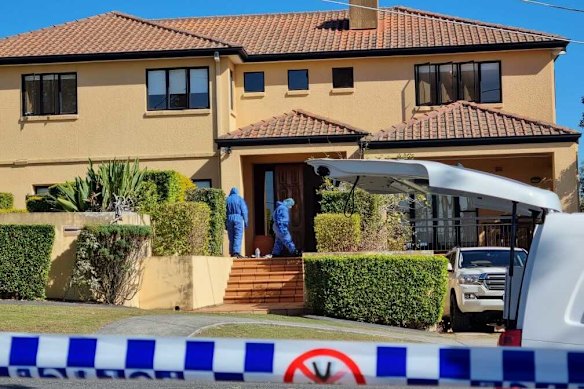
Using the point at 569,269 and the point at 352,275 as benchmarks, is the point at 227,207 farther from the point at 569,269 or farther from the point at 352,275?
the point at 569,269

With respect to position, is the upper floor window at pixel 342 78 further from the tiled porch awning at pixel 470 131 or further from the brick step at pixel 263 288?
the brick step at pixel 263 288

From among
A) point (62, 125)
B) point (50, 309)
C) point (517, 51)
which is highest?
point (517, 51)

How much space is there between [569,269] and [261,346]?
1.86m

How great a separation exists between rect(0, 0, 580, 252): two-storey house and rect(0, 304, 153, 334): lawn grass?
1042 centimetres

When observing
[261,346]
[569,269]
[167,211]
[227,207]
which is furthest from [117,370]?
[227,207]

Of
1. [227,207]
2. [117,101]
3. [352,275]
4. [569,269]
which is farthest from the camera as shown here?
[117,101]

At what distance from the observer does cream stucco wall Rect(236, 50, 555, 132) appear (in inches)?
1075

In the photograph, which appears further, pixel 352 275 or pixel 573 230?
pixel 352 275

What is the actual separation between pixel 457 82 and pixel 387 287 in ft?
40.0

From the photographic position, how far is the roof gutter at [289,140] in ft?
83.1

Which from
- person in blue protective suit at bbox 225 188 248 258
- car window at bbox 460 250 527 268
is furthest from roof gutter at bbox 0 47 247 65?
car window at bbox 460 250 527 268

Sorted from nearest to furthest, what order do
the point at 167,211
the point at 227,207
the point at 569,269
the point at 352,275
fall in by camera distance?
the point at 569,269
the point at 352,275
the point at 167,211
the point at 227,207

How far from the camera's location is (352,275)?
17.0 meters

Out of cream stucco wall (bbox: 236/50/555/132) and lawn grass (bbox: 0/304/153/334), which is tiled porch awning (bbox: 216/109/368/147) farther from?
lawn grass (bbox: 0/304/153/334)
